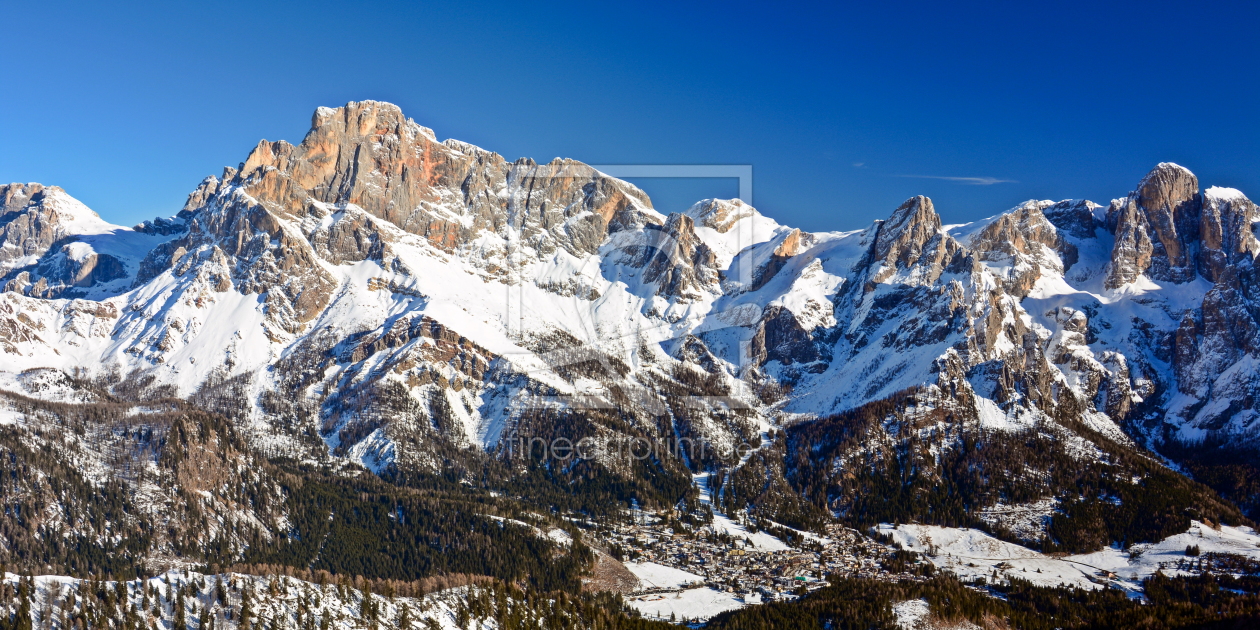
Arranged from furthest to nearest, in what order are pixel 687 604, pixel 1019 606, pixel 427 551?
1. pixel 427 551
2. pixel 687 604
3. pixel 1019 606

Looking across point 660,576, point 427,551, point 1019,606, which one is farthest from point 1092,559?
point 427,551

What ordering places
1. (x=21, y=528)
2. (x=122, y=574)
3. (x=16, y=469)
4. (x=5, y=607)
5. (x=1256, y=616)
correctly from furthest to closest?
(x=16, y=469)
(x=21, y=528)
(x=122, y=574)
(x=1256, y=616)
(x=5, y=607)

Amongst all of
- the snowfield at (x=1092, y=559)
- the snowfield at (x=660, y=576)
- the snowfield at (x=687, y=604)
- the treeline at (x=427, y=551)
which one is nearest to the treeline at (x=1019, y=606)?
the snowfield at (x=687, y=604)

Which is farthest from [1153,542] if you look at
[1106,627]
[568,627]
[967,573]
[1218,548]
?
[568,627]

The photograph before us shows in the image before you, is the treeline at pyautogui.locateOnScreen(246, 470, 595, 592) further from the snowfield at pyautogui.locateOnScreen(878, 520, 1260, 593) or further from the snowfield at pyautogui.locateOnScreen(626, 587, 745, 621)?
the snowfield at pyautogui.locateOnScreen(878, 520, 1260, 593)

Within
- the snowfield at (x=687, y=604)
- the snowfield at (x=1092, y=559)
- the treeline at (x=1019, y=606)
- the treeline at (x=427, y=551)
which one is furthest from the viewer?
the snowfield at (x=1092, y=559)

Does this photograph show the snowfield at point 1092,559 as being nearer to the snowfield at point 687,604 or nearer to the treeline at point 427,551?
the snowfield at point 687,604

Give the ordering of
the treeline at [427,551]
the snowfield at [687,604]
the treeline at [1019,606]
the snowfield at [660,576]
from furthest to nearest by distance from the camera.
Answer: the treeline at [427,551] < the snowfield at [660,576] < the snowfield at [687,604] < the treeline at [1019,606]

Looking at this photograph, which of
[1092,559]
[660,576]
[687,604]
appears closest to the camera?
[687,604]

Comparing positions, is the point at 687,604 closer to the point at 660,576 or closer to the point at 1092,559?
the point at 660,576

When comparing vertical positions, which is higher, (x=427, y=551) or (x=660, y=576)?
(x=427, y=551)

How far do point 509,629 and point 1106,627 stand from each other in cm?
8731

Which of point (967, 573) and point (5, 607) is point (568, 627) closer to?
point (5, 607)

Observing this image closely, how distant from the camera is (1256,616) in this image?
127 metres
